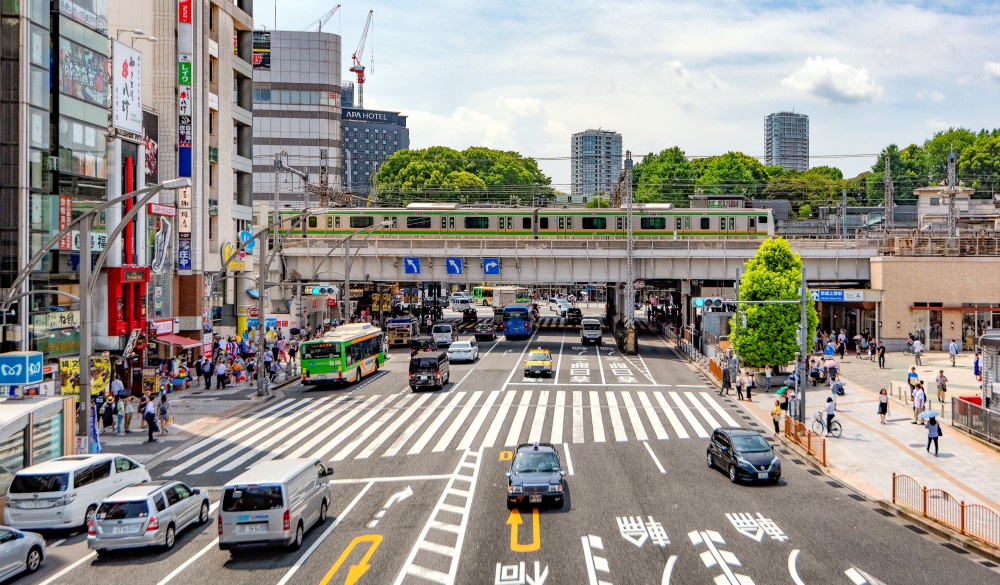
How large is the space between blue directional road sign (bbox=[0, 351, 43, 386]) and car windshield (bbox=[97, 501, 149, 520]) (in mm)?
7415

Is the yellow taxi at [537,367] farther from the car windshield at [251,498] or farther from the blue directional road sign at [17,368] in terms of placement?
the car windshield at [251,498]

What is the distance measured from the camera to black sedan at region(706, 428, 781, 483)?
25484 mm

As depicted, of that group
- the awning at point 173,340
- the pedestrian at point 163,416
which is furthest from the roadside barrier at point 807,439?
the awning at point 173,340

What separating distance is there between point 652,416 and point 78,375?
23.1 metres

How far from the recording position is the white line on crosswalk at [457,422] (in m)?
31.4

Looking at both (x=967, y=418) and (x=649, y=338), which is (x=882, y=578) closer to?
(x=967, y=418)

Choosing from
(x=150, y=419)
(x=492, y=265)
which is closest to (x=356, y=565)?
(x=150, y=419)

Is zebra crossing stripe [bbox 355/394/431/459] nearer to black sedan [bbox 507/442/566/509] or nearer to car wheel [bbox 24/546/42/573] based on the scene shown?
black sedan [bbox 507/442/566/509]

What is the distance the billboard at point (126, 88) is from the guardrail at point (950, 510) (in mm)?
34474

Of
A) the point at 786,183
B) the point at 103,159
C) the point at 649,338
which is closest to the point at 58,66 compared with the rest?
the point at 103,159

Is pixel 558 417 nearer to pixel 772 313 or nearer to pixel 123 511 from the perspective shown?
pixel 772 313

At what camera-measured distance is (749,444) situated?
86.5ft

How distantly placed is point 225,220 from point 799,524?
1762 inches

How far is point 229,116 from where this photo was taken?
190 feet
